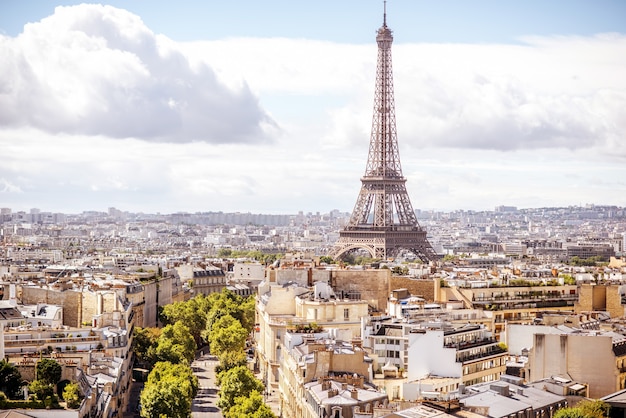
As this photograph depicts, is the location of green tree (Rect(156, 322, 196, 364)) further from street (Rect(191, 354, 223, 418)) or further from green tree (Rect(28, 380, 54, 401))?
green tree (Rect(28, 380, 54, 401))

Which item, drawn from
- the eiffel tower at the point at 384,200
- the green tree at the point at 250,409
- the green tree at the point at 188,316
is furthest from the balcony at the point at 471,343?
the eiffel tower at the point at 384,200

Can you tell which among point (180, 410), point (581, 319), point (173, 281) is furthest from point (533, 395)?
point (173, 281)

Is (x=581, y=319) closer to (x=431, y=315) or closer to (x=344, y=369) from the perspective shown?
(x=431, y=315)

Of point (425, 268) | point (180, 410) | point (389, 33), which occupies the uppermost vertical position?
point (389, 33)

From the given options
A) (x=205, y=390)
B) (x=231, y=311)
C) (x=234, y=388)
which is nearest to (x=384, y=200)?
(x=231, y=311)

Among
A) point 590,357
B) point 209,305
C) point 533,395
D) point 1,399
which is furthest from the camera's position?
point 209,305

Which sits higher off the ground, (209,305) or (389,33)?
(389,33)

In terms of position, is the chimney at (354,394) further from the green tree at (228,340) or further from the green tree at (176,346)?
the green tree at (228,340)
